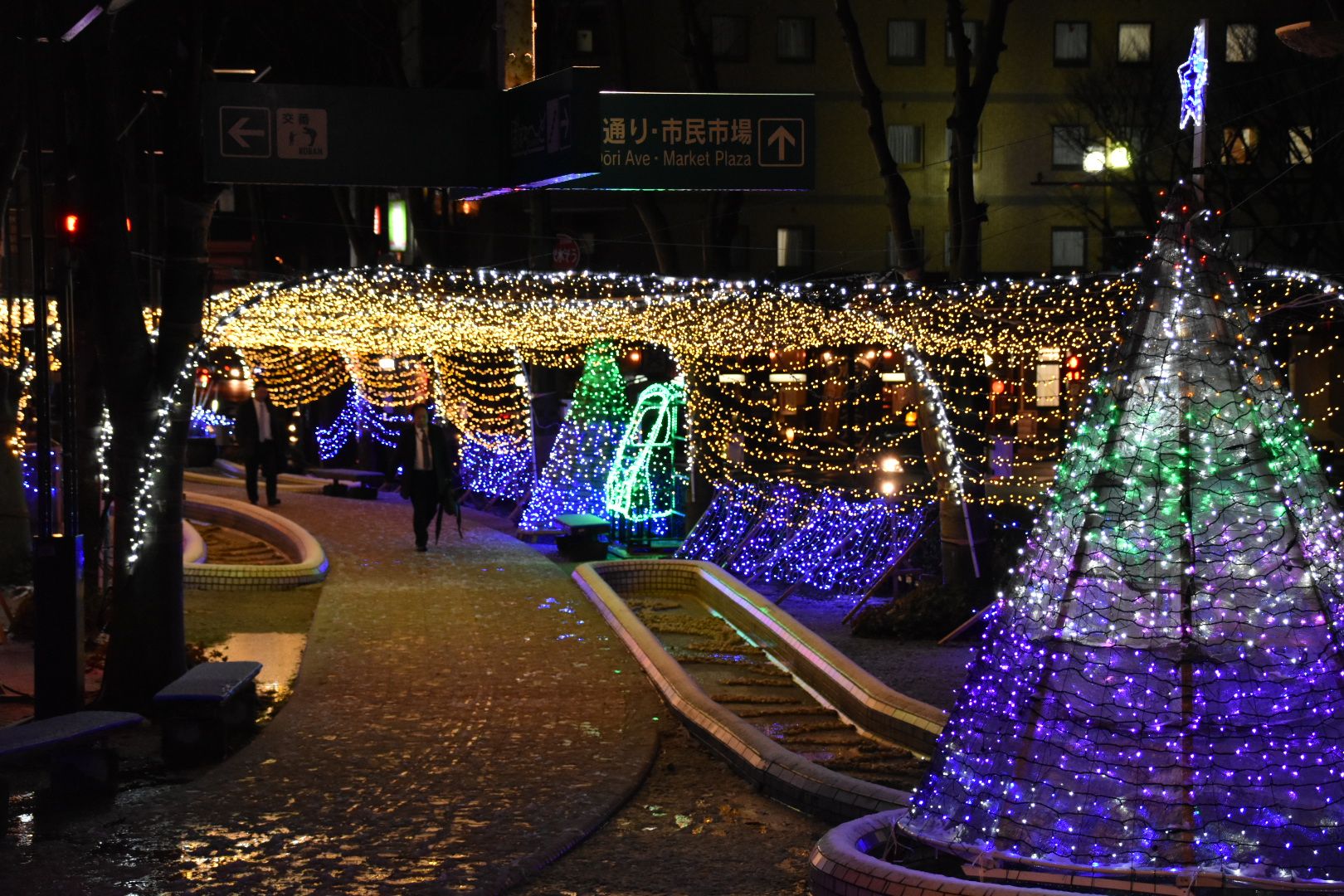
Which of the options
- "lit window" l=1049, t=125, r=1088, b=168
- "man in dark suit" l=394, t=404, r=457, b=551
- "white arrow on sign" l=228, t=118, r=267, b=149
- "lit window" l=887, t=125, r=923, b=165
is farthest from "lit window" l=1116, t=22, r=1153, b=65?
"white arrow on sign" l=228, t=118, r=267, b=149

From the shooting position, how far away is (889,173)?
16016mm

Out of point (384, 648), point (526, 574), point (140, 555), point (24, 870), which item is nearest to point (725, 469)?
point (526, 574)

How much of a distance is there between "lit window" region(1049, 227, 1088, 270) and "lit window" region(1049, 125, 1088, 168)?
1.77 m

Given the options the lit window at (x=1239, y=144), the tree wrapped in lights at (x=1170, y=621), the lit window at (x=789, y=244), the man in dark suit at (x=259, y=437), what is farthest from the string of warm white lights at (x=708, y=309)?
the lit window at (x=789, y=244)

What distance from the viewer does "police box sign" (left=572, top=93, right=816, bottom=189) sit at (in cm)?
945

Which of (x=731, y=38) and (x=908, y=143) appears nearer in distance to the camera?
(x=731, y=38)

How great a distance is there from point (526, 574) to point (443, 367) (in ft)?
30.6

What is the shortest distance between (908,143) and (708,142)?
33.7 m

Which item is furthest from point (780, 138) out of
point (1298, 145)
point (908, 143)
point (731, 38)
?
point (908, 143)

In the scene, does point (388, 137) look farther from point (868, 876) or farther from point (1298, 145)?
point (1298, 145)

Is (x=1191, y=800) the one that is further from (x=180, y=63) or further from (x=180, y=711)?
(x=180, y=63)

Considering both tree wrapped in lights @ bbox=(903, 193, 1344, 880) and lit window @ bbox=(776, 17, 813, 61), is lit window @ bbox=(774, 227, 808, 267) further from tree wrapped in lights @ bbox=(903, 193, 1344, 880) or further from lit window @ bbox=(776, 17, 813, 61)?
tree wrapped in lights @ bbox=(903, 193, 1344, 880)

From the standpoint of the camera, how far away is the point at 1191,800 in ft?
19.9

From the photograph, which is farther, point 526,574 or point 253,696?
point 526,574
